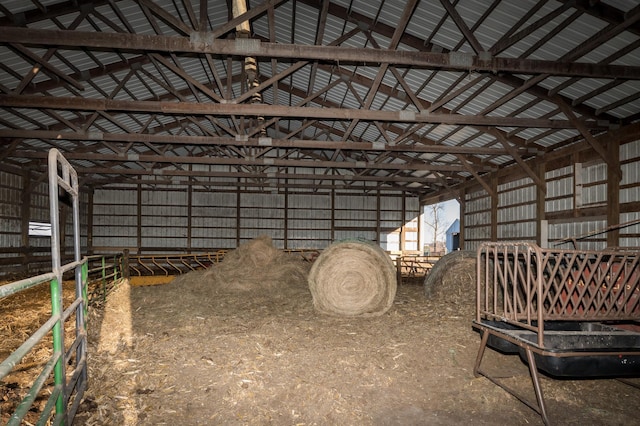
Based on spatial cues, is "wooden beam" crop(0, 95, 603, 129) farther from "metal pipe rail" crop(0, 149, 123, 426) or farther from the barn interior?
"metal pipe rail" crop(0, 149, 123, 426)

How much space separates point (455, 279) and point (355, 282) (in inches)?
107

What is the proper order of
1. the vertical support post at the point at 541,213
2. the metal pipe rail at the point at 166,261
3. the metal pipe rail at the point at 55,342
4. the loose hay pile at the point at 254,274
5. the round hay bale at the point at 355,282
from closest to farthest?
the metal pipe rail at the point at 55,342 → the round hay bale at the point at 355,282 → the loose hay pile at the point at 254,274 → the vertical support post at the point at 541,213 → the metal pipe rail at the point at 166,261

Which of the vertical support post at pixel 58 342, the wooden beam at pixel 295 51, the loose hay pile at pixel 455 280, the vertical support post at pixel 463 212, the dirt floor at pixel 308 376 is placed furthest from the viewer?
the vertical support post at pixel 463 212

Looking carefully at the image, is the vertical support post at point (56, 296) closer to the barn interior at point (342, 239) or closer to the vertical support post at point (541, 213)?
the barn interior at point (342, 239)

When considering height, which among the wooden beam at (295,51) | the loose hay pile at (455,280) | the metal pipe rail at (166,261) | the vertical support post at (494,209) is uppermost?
the wooden beam at (295,51)

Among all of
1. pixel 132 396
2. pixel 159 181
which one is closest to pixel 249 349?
pixel 132 396

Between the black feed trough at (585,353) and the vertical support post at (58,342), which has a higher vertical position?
the vertical support post at (58,342)

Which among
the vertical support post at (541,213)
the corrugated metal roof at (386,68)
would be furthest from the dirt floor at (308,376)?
the vertical support post at (541,213)

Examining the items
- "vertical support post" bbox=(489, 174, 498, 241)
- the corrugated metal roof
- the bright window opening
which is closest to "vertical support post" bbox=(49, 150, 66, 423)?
the corrugated metal roof

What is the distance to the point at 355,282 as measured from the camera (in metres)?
7.69

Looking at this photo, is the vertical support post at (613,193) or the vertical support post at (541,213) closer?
the vertical support post at (613,193)

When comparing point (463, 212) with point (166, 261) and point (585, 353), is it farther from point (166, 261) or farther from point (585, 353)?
point (585, 353)

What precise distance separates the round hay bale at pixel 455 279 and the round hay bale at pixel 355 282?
177cm

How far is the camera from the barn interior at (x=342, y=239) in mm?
4238
